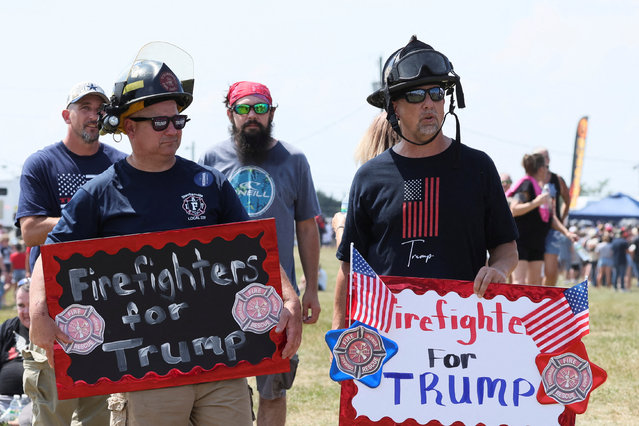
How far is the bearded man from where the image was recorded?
215 inches

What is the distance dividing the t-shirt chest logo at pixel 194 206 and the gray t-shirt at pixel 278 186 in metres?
1.63

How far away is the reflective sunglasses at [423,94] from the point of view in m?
3.82

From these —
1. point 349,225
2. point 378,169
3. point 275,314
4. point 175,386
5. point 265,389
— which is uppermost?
point 378,169

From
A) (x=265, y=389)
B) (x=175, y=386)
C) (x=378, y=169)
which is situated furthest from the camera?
(x=265, y=389)

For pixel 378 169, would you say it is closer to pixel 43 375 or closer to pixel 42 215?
pixel 42 215

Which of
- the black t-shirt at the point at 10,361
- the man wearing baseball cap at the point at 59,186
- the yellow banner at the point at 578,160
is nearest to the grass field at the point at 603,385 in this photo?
the man wearing baseball cap at the point at 59,186

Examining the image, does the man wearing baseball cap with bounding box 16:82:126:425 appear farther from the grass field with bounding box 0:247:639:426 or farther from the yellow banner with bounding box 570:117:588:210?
the yellow banner with bounding box 570:117:588:210

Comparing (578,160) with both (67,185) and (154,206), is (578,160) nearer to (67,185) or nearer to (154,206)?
(67,185)

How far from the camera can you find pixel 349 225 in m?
4.05

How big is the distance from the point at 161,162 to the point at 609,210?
39.0 m

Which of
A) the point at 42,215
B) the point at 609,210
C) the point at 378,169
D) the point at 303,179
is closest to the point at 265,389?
the point at 303,179

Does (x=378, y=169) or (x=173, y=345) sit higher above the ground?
(x=378, y=169)

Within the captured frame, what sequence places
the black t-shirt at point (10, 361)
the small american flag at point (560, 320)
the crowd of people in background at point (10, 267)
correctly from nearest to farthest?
the small american flag at point (560, 320) < the black t-shirt at point (10, 361) < the crowd of people in background at point (10, 267)

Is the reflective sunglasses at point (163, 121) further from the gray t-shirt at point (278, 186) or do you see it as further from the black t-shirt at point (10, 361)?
the black t-shirt at point (10, 361)
